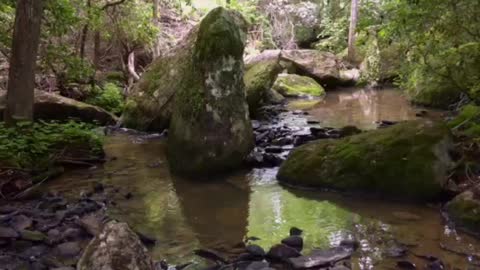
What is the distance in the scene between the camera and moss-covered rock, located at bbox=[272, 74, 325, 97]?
18891mm

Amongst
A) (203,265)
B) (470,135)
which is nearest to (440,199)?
(470,135)

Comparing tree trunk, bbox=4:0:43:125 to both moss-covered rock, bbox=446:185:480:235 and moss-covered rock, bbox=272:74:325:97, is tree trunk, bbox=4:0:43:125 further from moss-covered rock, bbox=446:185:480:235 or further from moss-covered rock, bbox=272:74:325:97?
moss-covered rock, bbox=272:74:325:97

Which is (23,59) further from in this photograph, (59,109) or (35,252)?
(59,109)

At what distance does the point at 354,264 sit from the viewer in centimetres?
438

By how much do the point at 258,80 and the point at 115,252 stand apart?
10942 millimetres

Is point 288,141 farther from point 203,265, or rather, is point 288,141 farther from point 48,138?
point 203,265

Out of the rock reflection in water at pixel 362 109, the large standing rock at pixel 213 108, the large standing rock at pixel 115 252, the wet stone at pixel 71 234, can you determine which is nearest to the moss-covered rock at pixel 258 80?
the rock reflection in water at pixel 362 109

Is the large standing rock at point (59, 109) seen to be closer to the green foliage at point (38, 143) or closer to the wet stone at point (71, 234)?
the green foliage at point (38, 143)

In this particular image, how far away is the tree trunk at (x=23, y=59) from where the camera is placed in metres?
7.17

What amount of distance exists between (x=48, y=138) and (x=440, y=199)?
555cm

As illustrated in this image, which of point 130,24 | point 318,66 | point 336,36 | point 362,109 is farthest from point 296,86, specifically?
point 336,36

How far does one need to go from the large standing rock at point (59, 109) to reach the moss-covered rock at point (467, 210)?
8.27 m

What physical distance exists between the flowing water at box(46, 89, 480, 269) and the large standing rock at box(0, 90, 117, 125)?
3.28 m

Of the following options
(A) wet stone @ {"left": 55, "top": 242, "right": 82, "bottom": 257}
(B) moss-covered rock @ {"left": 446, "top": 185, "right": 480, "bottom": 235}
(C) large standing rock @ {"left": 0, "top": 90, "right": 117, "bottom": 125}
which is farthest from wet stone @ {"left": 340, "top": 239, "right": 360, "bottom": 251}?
(C) large standing rock @ {"left": 0, "top": 90, "right": 117, "bottom": 125}
